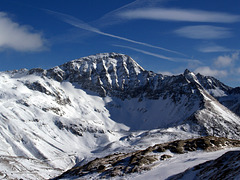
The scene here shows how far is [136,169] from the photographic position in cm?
5609

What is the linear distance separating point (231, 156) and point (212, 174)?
732 cm

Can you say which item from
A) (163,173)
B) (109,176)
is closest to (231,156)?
(163,173)

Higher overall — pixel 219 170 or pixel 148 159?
pixel 148 159

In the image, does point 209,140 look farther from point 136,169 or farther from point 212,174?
point 212,174

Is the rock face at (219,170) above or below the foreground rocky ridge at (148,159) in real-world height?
below

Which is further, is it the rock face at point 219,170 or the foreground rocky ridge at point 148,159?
the foreground rocky ridge at point 148,159

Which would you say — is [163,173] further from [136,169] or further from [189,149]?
[189,149]

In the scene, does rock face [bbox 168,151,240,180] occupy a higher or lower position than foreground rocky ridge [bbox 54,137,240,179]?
lower

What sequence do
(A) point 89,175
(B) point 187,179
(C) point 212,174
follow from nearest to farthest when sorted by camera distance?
1. (C) point 212,174
2. (B) point 187,179
3. (A) point 89,175

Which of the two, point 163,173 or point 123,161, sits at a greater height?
point 123,161

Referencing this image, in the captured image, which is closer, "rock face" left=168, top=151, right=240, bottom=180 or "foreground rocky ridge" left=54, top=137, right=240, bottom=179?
"rock face" left=168, top=151, right=240, bottom=180

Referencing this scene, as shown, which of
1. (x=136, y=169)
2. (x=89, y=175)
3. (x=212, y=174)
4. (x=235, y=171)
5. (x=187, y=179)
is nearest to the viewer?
(x=235, y=171)

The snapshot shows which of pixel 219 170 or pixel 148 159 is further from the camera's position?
pixel 148 159

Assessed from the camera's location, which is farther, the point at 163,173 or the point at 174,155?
the point at 174,155
